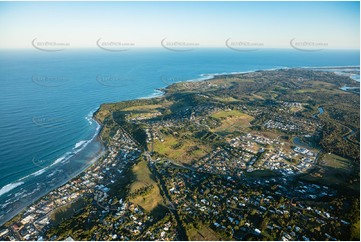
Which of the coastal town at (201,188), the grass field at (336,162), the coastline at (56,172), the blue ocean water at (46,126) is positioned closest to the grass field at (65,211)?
the coastal town at (201,188)

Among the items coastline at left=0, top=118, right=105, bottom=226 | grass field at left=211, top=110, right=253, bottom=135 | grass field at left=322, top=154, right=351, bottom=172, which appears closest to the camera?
coastline at left=0, top=118, right=105, bottom=226

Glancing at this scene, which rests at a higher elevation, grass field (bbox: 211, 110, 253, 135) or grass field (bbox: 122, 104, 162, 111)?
grass field (bbox: 211, 110, 253, 135)

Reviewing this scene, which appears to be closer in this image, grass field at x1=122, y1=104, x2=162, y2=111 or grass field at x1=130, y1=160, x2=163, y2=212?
grass field at x1=130, y1=160, x2=163, y2=212

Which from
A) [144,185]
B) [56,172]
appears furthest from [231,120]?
[56,172]

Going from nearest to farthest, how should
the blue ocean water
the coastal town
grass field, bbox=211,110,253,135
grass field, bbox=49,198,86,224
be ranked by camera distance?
the coastal town < grass field, bbox=49,198,86,224 < the blue ocean water < grass field, bbox=211,110,253,135

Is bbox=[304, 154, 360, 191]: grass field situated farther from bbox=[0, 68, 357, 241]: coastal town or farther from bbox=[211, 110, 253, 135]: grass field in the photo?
bbox=[211, 110, 253, 135]: grass field

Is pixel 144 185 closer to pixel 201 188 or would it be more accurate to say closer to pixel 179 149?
pixel 201 188

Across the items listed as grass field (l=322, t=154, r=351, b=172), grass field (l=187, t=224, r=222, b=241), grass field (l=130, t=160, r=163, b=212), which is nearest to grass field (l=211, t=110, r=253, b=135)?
grass field (l=322, t=154, r=351, b=172)
